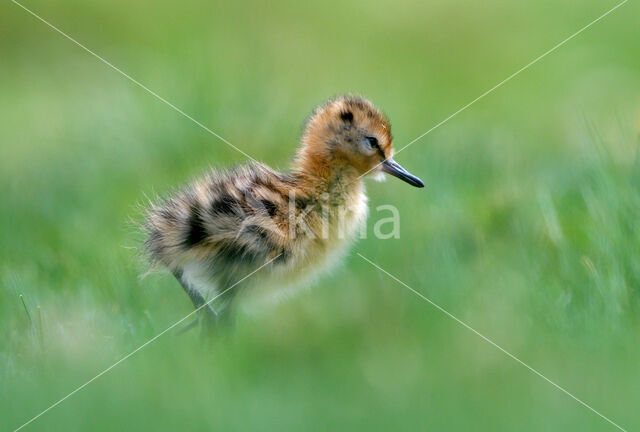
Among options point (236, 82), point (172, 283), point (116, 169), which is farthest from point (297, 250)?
point (236, 82)

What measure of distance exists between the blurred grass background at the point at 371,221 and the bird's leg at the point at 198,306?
0.22 feet

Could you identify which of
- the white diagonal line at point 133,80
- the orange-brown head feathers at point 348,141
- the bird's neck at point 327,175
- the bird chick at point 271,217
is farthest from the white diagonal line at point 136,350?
the white diagonal line at point 133,80

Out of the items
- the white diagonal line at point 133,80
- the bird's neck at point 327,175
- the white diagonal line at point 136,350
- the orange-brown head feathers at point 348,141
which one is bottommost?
the white diagonal line at point 136,350

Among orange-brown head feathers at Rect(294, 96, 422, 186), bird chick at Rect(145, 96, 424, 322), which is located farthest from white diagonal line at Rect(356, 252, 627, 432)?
orange-brown head feathers at Rect(294, 96, 422, 186)

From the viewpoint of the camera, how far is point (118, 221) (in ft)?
15.7

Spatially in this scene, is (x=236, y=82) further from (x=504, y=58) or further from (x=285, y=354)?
(x=285, y=354)

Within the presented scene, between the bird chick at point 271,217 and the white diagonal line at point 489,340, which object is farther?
the bird chick at point 271,217

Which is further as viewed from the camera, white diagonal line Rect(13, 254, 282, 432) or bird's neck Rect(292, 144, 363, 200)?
bird's neck Rect(292, 144, 363, 200)

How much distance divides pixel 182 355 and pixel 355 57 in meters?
4.18

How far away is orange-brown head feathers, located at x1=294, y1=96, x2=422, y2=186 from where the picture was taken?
3955 millimetres

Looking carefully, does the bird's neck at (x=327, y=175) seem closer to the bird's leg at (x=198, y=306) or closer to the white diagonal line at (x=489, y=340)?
the white diagonal line at (x=489, y=340)

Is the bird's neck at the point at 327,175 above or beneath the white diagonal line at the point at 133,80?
beneath

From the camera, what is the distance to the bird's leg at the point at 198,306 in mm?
3566

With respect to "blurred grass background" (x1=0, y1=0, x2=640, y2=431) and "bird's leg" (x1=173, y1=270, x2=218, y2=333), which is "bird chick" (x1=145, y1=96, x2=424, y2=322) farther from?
"blurred grass background" (x1=0, y1=0, x2=640, y2=431)
